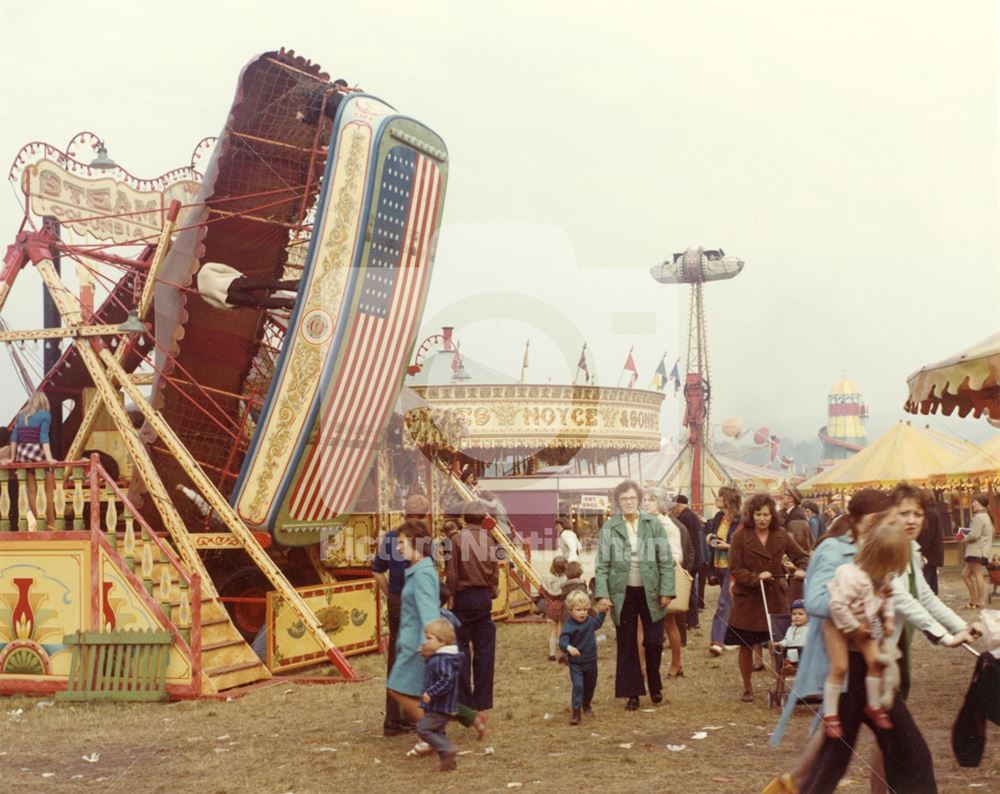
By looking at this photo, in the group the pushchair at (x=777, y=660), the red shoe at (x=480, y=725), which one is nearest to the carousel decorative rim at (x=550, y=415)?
the pushchair at (x=777, y=660)

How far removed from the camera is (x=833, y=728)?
4910 millimetres

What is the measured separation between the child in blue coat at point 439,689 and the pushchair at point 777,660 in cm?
272

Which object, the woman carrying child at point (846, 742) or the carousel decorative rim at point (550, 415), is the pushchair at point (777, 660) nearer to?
the woman carrying child at point (846, 742)

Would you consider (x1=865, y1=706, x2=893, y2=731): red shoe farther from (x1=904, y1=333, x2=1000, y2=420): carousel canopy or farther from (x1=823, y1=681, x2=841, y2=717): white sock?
(x1=904, y1=333, x2=1000, y2=420): carousel canopy

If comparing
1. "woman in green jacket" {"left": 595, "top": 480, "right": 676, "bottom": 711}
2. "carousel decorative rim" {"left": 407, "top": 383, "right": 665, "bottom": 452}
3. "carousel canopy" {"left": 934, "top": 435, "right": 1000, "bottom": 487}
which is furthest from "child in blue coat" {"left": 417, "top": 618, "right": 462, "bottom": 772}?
"carousel decorative rim" {"left": 407, "top": 383, "right": 665, "bottom": 452}

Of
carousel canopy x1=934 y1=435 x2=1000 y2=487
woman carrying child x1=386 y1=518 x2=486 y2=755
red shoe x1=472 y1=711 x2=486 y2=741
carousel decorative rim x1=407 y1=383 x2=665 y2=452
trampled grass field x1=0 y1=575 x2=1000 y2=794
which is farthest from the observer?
carousel decorative rim x1=407 y1=383 x2=665 y2=452

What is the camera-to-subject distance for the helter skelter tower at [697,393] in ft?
172

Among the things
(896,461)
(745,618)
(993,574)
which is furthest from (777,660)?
(896,461)

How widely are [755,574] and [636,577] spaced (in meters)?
0.86

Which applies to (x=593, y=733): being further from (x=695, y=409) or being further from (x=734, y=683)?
(x=695, y=409)

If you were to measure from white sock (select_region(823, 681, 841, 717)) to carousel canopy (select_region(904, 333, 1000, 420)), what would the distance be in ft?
14.9

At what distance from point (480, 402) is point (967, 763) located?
3378cm

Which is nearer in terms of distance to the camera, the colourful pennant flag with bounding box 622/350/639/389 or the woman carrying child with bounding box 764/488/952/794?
the woman carrying child with bounding box 764/488/952/794

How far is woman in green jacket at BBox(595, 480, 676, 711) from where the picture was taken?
8.85 metres
